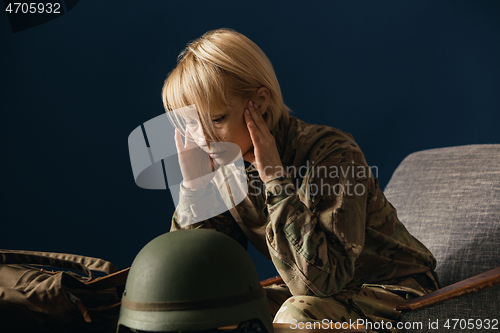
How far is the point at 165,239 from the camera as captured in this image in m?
0.61

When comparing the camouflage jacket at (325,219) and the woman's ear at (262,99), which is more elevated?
the woman's ear at (262,99)

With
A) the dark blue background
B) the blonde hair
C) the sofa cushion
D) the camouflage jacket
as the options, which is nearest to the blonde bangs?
the blonde hair

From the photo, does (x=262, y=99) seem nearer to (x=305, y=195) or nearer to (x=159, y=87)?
(x=305, y=195)

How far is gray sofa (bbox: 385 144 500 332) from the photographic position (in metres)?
1.13

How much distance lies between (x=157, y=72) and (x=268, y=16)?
53cm

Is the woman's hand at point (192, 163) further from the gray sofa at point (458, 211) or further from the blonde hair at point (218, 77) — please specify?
the gray sofa at point (458, 211)

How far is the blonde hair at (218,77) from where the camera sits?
911 mm

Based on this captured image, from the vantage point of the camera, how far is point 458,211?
1234 millimetres

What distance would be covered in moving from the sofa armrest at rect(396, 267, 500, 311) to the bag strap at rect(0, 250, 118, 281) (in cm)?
60

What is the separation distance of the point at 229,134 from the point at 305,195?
7.8 inches

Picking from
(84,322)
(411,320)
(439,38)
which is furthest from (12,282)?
(439,38)

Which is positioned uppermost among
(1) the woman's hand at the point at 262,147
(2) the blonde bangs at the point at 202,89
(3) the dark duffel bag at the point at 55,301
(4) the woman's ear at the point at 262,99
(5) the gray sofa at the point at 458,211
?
(2) the blonde bangs at the point at 202,89

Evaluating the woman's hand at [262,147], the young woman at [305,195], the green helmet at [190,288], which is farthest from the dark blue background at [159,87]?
the green helmet at [190,288]

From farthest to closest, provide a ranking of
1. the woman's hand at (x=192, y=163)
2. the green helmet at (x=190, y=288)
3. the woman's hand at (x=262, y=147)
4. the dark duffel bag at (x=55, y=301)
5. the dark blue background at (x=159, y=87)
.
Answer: the dark blue background at (x=159, y=87)
the woman's hand at (x=192, y=163)
the woman's hand at (x=262, y=147)
the dark duffel bag at (x=55, y=301)
the green helmet at (x=190, y=288)
